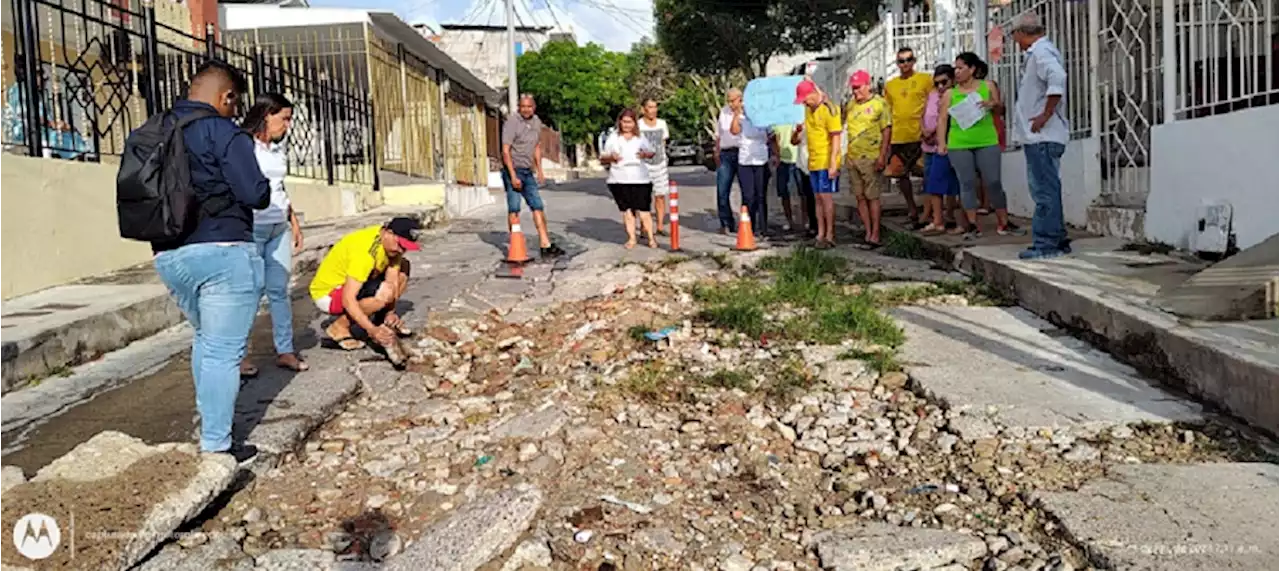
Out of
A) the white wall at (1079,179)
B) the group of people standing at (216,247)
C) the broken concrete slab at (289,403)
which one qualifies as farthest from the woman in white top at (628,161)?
the group of people standing at (216,247)

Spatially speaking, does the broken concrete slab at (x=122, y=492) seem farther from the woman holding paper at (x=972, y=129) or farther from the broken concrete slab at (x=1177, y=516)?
the woman holding paper at (x=972, y=129)

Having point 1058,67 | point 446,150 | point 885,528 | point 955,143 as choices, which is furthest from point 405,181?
point 885,528

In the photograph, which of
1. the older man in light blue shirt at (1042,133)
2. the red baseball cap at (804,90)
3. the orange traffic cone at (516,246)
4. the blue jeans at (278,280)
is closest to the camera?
the blue jeans at (278,280)

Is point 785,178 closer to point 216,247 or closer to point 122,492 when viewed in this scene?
point 216,247

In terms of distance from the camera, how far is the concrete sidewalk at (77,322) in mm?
4898

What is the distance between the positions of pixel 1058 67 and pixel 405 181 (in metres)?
11.8

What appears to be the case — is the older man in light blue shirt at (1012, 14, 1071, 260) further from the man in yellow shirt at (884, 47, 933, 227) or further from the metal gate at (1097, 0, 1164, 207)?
the man in yellow shirt at (884, 47, 933, 227)

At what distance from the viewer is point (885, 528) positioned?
306 cm

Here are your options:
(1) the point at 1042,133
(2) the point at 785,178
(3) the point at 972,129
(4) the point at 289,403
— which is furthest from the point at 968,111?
(4) the point at 289,403

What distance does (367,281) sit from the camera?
567 centimetres

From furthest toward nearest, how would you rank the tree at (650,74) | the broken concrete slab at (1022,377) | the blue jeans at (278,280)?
1. the tree at (650,74)
2. the blue jeans at (278,280)
3. the broken concrete slab at (1022,377)

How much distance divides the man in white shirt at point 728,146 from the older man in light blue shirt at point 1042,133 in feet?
11.6

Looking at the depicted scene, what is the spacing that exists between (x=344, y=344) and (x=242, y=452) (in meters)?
2.00

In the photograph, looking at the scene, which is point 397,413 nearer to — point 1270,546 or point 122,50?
point 1270,546
